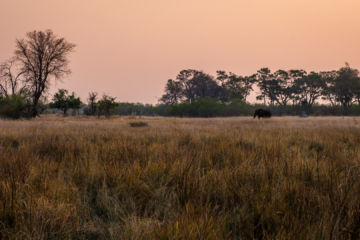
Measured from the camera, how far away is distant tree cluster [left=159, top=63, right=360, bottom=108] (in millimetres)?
48062

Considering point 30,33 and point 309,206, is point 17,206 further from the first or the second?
point 30,33

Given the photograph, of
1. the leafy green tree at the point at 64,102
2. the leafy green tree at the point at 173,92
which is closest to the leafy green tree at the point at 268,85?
the leafy green tree at the point at 173,92

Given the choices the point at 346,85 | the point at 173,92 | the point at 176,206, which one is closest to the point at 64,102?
the point at 173,92

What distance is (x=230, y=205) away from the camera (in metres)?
1.75

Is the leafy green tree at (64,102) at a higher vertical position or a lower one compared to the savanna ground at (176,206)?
higher

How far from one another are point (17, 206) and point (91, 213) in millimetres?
480

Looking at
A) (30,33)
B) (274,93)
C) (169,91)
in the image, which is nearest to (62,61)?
(30,33)

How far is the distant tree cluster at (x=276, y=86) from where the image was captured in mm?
48062

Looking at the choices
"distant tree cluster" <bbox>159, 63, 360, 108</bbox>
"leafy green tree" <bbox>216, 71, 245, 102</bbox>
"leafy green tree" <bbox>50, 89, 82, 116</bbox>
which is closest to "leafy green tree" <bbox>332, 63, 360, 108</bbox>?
"distant tree cluster" <bbox>159, 63, 360, 108</bbox>

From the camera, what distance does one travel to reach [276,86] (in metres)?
54.9

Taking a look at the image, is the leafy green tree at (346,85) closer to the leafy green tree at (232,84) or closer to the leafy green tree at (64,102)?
the leafy green tree at (232,84)

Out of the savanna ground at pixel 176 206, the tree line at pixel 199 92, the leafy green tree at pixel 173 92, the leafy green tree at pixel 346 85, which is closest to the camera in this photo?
the savanna ground at pixel 176 206

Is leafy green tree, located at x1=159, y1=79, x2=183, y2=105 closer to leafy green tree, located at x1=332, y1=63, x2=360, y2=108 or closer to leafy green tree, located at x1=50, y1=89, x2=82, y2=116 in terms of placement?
leafy green tree, located at x1=50, y1=89, x2=82, y2=116

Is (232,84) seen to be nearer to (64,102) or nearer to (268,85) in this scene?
(268,85)
